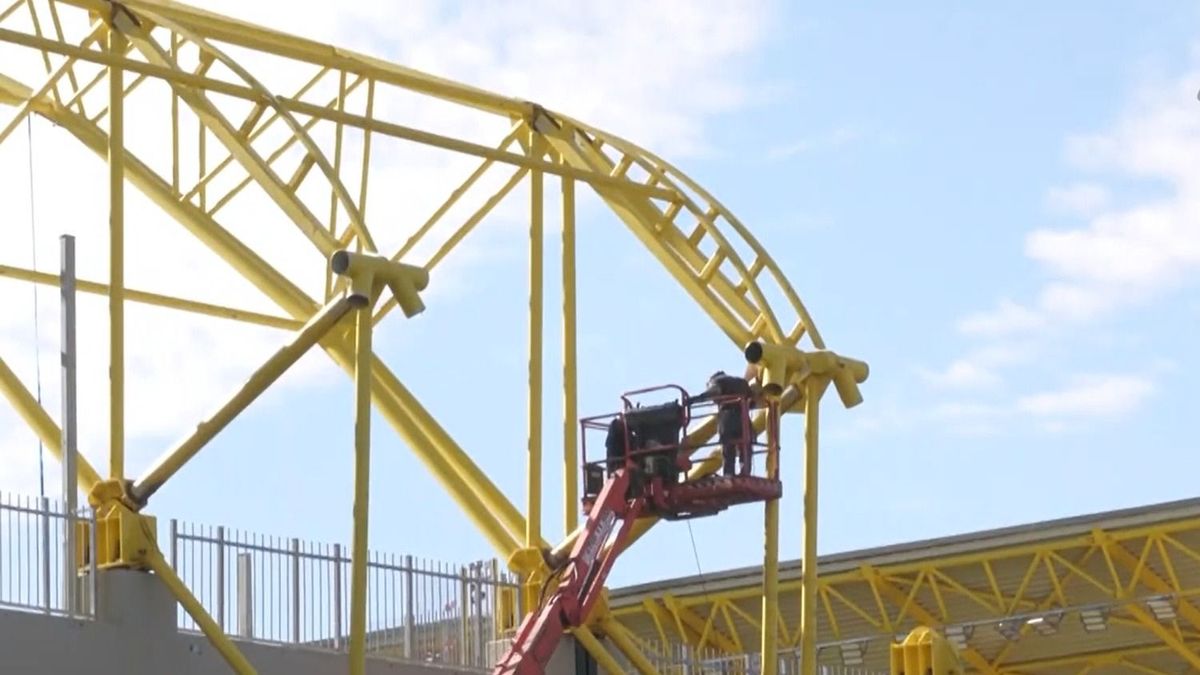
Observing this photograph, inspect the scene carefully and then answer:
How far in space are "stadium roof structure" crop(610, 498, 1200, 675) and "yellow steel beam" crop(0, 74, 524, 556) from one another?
39.2 ft

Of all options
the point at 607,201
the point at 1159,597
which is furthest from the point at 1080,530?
the point at 607,201

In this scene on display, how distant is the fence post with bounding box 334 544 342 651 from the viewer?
32562 millimetres

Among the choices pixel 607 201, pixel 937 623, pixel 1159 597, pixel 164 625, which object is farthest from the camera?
pixel 937 623

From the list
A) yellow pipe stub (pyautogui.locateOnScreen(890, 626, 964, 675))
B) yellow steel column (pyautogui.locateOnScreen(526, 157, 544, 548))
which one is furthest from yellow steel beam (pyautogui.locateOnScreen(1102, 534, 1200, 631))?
yellow steel column (pyautogui.locateOnScreen(526, 157, 544, 548))

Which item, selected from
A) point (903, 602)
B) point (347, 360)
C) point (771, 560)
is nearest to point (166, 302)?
point (347, 360)

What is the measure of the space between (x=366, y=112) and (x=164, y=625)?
28.9 feet

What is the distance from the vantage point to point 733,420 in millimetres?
35500

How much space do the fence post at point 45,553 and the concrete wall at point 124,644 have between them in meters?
0.24

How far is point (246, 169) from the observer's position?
34.1m

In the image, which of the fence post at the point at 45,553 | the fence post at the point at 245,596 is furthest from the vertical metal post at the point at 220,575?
the fence post at the point at 45,553

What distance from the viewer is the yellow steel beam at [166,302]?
3894 centimetres

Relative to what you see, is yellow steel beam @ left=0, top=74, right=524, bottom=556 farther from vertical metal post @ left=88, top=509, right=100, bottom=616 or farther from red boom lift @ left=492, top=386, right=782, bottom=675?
vertical metal post @ left=88, top=509, right=100, bottom=616

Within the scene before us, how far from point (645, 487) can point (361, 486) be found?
242 inches

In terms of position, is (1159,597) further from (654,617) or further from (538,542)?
(538,542)
